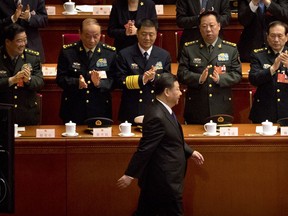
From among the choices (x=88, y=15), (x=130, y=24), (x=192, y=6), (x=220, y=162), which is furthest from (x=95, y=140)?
(x=88, y=15)

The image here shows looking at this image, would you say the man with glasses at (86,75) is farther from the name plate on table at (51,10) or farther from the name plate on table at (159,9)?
the name plate on table at (51,10)

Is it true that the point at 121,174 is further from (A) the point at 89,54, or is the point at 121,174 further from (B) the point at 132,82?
(A) the point at 89,54

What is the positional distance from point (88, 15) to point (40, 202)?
286cm

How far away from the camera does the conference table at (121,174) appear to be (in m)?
5.56

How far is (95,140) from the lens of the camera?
5562 mm

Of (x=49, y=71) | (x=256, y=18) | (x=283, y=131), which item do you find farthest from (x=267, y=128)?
(x=49, y=71)

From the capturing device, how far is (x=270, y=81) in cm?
625

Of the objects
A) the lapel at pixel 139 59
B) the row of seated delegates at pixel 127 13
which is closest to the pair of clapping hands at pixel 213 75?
the lapel at pixel 139 59

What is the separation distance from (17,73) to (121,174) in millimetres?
1222

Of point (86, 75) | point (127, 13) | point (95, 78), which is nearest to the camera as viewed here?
point (95, 78)

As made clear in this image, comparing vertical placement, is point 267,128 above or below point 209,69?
below

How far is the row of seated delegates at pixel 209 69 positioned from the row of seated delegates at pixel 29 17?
1629 millimetres

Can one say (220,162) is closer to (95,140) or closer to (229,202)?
(229,202)

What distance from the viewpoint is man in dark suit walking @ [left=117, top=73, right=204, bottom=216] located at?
15.3 ft
